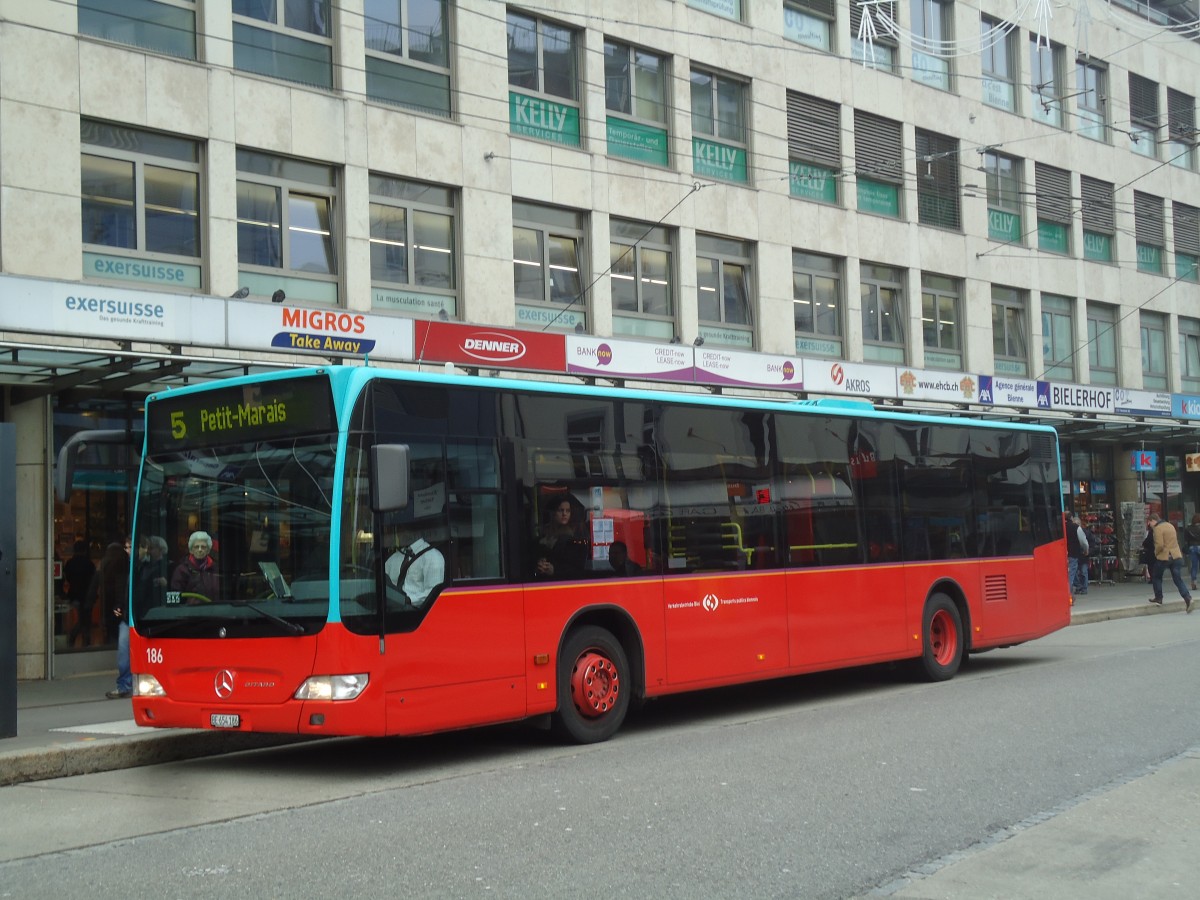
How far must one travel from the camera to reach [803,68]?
1044 inches

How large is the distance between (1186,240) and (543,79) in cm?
2333

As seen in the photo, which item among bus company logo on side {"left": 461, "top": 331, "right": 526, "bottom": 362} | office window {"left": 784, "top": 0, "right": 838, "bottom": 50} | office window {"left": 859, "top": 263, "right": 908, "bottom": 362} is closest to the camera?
bus company logo on side {"left": 461, "top": 331, "right": 526, "bottom": 362}

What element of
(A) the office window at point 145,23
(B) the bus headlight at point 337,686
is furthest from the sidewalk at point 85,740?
(A) the office window at point 145,23

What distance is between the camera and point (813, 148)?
26.8 metres

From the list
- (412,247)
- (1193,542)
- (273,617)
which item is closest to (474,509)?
(273,617)

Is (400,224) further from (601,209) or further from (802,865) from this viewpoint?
(802,865)

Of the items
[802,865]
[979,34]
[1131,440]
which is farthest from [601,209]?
[1131,440]

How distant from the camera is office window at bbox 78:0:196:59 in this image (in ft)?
54.7

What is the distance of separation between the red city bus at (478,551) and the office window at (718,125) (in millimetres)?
10739

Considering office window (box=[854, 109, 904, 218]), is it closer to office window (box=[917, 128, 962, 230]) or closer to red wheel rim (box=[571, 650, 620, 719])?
office window (box=[917, 128, 962, 230])

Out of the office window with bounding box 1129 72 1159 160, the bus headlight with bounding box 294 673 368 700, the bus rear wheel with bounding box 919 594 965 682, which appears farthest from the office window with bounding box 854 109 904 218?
the bus headlight with bounding box 294 673 368 700

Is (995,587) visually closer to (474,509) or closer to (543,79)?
(474,509)

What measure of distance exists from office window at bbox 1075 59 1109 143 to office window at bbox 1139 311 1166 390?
4922 mm

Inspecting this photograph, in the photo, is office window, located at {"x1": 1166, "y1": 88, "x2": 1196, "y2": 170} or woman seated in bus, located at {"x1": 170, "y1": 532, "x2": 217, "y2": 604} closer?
woman seated in bus, located at {"x1": 170, "y1": 532, "x2": 217, "y2": 604}
